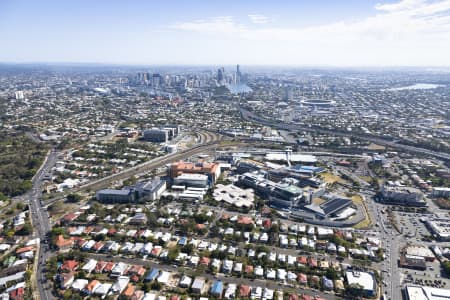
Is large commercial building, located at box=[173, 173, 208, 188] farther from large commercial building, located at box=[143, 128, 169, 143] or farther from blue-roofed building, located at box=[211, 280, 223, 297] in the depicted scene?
large commercial building, located at box=[143, 128, 169, 143]

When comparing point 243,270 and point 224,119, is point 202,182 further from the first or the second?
point 224,119

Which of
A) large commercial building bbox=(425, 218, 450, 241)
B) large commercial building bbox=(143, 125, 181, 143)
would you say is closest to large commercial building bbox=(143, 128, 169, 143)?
large commercial building bbox=(143, 125, 181, 143)

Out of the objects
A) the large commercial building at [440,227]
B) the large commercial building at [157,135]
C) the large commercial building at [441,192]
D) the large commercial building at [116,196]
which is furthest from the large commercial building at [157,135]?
the large commercial building at [440,227]

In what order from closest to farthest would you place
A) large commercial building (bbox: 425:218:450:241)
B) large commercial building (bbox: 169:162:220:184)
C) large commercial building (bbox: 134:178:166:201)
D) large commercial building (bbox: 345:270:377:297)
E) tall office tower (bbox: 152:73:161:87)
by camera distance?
large commercial building (bbox: 345:270:377:297), large commercial building (bbox: 425:218:450:241), large commercial building (bbox: 134:178:166:201), large commercial building (bbox: 169:162:220:184), tall office tower (bbox: 152:73:161:87)

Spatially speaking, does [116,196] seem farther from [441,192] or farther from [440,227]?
[441,192]

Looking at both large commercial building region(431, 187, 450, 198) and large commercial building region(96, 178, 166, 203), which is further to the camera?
large commercial building region(431, 187, 450, 198)

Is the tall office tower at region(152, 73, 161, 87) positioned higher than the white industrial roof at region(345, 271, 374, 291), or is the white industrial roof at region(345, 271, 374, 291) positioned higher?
the tall office tower at region(152, 73, 161, 87)

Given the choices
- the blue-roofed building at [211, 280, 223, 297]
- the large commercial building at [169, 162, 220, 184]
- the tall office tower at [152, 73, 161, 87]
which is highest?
the tall office tower at [152, 73, 161, 87]

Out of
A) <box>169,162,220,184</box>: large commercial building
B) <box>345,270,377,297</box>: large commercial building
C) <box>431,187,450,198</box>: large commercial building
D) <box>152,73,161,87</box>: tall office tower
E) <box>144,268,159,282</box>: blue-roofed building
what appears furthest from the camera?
<box>152,73,161,87</box>: tall office tower
